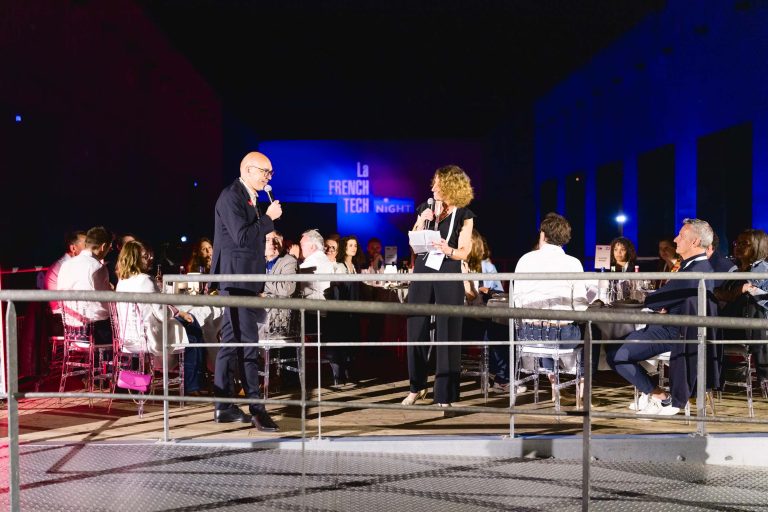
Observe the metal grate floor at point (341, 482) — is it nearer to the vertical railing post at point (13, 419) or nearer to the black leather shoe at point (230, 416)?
the black leather shoe at point (230, 416)

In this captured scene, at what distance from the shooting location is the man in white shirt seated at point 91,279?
5.61 meters

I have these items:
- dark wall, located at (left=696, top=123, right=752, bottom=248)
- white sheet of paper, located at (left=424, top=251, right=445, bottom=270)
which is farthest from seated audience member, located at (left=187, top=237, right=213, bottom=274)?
dark wall, located at (left=696, top=123, right=752, bottom=248)

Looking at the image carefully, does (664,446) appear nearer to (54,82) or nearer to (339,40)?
(54,82)

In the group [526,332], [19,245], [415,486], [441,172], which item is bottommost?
[415,486]

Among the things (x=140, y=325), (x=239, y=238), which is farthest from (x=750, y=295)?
(x=140, y=325)

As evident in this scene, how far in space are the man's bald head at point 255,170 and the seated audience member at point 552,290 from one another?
1.76 m

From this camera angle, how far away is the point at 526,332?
493 cm

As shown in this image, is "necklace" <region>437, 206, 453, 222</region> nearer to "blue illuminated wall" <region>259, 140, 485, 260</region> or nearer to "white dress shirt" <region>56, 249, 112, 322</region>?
"white dress shirt" <region>56, 249, 112, 322</region>

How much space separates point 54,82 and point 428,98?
9.31 meters

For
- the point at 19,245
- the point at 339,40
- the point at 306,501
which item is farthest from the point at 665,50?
the point at 306,501

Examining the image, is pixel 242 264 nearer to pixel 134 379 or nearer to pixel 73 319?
pixel 134 379

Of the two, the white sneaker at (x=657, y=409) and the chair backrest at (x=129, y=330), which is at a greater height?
the chair backrest at (x=129, y=330)

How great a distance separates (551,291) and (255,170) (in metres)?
2.02

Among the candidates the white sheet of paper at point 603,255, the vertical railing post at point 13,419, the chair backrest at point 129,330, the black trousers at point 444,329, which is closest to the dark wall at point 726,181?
the white sheet of paper at point 603,255
